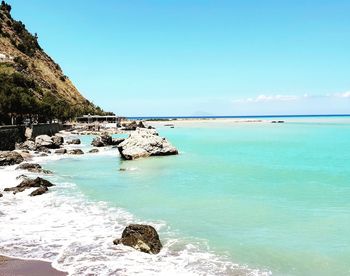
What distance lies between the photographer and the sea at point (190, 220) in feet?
46.3

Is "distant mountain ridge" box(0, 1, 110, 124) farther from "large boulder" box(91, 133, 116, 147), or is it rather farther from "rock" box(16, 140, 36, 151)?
"large boulder" box(91, 133, 116, 147)

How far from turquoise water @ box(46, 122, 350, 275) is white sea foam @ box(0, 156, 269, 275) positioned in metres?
1.03

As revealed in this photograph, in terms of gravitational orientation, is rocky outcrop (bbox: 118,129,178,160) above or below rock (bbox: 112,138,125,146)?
above

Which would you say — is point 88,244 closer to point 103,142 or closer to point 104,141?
point 103,142

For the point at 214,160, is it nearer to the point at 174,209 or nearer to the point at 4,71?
the point at 174,209

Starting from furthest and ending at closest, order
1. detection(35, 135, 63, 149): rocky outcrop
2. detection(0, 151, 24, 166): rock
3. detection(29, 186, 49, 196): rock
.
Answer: detection(35, 135, 63, 149): rocky outcrop < detection(0, 151, 24, 166): rock < detection(29, 186, 49, 196): rock

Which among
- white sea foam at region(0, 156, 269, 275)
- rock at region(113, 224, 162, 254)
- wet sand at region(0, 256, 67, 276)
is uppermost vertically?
rock at region(113, 224, 162, 254)

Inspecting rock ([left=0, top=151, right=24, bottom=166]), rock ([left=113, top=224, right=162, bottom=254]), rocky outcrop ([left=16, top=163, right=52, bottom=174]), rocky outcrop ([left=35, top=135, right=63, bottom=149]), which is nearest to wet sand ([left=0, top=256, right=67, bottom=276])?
rock ([left=113, top=224, right=162, bottom=254])

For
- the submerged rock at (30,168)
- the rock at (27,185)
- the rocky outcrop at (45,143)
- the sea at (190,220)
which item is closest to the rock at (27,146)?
the rocky outcrop at (45,143)

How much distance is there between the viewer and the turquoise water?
15.4 m

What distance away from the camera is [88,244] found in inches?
627

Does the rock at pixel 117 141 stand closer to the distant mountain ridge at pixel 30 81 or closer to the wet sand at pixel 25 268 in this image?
the distant mountain ridge at pixel 30 81

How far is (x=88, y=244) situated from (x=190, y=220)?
219 inches

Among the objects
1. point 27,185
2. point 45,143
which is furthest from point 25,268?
point 45,143
